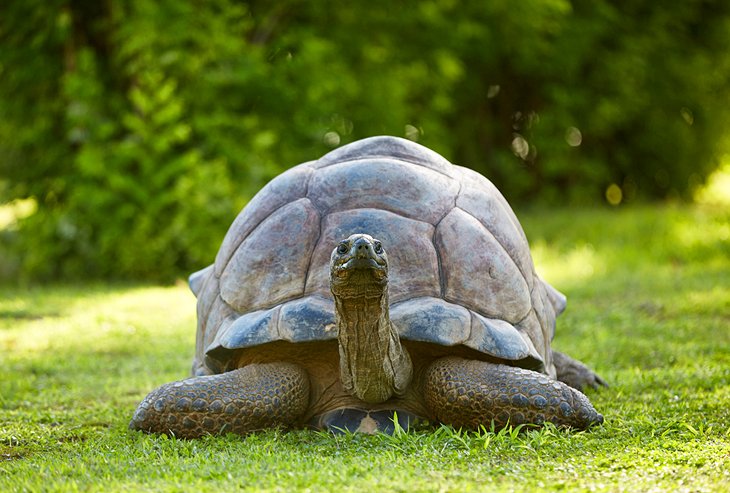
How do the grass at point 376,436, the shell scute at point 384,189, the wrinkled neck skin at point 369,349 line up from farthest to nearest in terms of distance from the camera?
the shell scute at point 384,189 < the wrinkled neck skin at point 369,349 < the grass at point 376,436

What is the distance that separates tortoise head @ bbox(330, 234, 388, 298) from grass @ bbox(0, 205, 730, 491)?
46 cm

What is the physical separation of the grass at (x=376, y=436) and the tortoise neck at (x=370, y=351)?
157 millimetres

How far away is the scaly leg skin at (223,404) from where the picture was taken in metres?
3.18

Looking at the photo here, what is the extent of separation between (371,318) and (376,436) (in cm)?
42

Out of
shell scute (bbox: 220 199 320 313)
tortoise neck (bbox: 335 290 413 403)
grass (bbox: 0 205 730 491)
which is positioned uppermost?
shell scute (bbox: 220 199 320 313)

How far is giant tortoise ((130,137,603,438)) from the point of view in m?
3.11

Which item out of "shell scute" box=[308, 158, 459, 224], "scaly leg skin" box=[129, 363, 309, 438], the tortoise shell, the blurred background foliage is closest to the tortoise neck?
the tortoise shell

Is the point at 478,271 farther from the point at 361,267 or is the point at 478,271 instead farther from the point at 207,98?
the point at 207,98

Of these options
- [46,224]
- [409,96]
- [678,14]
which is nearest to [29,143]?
[46,224]

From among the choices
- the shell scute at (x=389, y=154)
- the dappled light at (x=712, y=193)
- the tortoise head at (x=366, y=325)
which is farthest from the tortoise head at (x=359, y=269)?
the dappled light at (x=712, y=193)

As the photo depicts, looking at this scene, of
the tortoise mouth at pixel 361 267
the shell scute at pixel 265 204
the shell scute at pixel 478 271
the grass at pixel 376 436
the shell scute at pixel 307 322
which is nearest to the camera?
the grass at pixel 376 436

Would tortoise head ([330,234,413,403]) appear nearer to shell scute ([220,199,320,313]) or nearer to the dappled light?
shell scute ([220,199,320,313])

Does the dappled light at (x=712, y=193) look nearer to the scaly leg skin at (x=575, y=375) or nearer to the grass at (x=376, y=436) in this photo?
Answer: the grass at (x=376, y=436)

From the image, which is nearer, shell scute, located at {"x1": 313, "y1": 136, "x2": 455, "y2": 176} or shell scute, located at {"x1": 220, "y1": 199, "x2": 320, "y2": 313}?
shell scute, located at {"x1": 220, "y1": 199, "x2": 320, "y2": 313}
